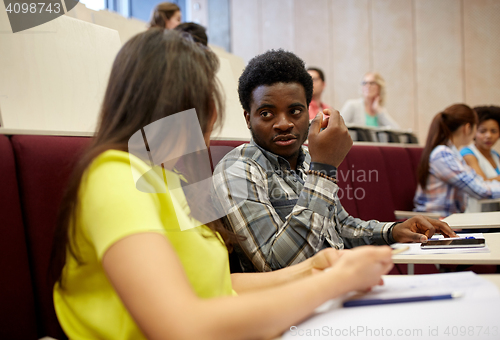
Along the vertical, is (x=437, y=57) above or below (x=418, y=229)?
above

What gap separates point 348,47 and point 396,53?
69 centimetres

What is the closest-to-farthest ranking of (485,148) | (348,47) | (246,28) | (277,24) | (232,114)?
(232,114) → (485,148) → (348,47) → (277,24) → (246,28)

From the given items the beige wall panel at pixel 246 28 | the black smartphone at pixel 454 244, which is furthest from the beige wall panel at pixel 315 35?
the black smartphone at pixel 454 244

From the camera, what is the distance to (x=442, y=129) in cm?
286

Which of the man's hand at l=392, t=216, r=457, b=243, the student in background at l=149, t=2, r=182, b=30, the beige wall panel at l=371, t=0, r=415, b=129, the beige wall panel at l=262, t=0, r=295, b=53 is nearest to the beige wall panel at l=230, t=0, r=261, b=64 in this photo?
the beige wall panel at l=262, t=0, r=295, b=53

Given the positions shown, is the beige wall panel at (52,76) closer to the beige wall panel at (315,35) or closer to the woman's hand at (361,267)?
the woman's hand at (361,267)

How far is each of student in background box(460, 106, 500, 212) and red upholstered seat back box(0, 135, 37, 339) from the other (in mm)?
3272

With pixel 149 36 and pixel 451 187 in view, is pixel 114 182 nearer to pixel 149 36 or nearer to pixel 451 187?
pixel 149 36

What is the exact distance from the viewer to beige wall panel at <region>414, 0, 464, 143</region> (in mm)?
5480

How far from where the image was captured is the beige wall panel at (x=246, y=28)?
→ 6.75m

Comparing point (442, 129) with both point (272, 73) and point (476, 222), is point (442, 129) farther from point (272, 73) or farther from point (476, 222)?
point (272, 73)

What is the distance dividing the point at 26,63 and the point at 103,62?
1.00 feet

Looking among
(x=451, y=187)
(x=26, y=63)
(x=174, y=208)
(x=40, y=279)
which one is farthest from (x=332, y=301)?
(x=451, y=187)

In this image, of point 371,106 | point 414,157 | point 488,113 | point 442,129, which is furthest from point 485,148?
point 371,106
